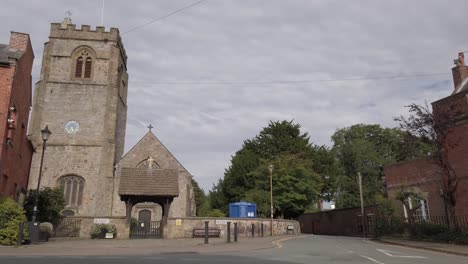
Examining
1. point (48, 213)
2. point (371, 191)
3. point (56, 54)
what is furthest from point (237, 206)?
point (371, 191)

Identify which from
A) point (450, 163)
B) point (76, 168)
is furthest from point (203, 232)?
point (76, 168)

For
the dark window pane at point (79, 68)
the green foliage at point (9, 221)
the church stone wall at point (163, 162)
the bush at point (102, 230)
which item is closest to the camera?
the green foliage at point (9, 221)

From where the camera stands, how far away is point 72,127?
4188cm

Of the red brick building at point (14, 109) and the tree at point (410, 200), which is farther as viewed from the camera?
the tree at point (410, 200)

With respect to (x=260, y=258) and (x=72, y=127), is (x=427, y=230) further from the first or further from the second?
(x=72, y=127)

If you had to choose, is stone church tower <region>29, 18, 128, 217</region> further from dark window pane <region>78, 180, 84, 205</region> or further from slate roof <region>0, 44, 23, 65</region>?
slate roof <region>0, 44, 23, 65</region>

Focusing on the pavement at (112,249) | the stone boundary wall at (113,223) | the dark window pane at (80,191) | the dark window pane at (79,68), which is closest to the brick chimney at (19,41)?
the pavement at (112,249)

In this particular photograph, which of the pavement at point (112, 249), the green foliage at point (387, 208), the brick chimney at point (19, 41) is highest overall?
the brick chimney at point (19, 41)

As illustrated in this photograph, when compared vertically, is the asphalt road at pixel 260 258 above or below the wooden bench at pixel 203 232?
below

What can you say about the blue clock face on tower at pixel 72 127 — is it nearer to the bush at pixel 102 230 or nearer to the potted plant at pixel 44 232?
the bush at pixel 102 230

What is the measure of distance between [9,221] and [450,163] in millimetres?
24375

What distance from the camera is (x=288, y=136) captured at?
5525cm

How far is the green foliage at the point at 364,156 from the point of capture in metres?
57.2

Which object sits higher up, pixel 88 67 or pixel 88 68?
pixel 88 67
